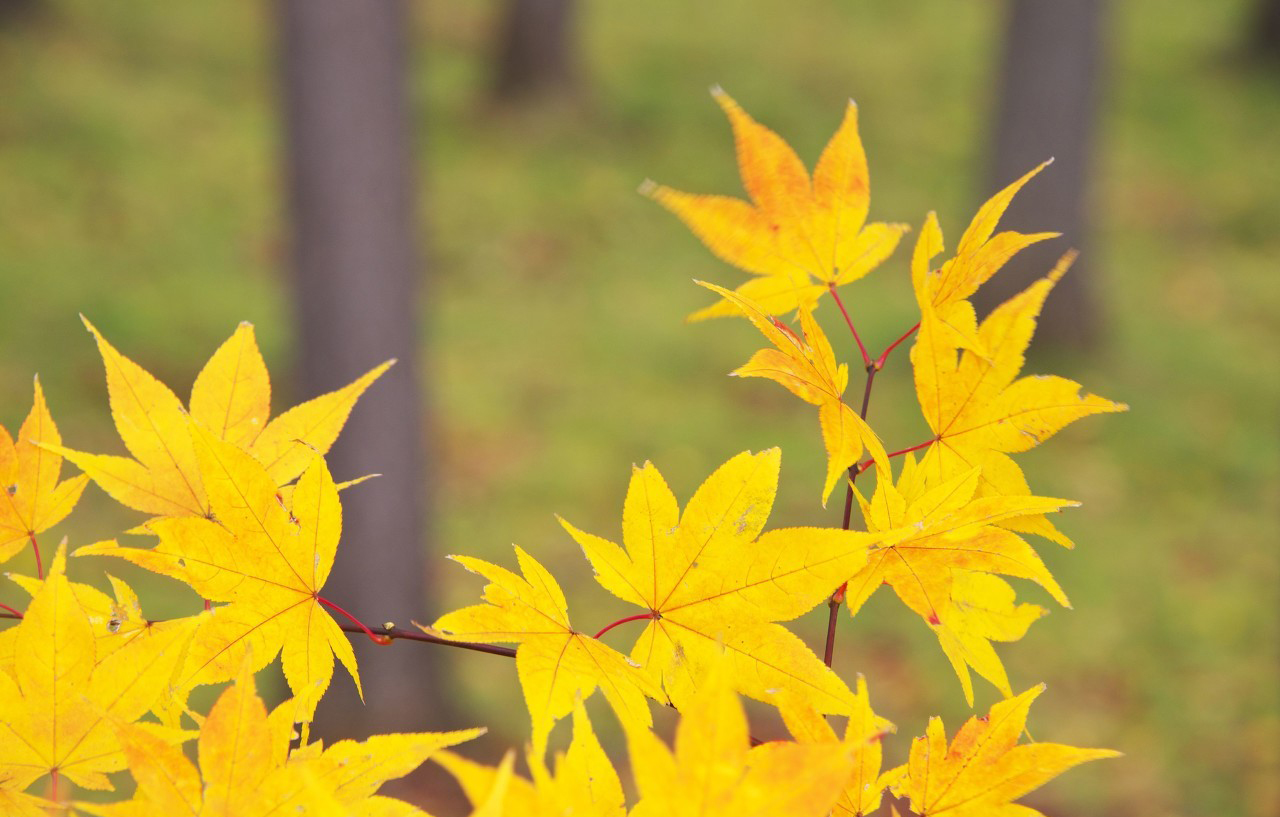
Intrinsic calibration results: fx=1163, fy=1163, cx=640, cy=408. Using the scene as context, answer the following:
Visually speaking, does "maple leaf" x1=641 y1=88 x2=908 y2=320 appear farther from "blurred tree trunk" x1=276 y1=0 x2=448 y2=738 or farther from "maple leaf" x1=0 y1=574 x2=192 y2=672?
"blurred tree trunk" x1=276 y1=0 x2=448 y2=738

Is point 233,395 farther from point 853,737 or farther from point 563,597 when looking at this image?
point 853,737

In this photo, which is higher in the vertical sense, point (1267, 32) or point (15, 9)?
point (1267, 32)

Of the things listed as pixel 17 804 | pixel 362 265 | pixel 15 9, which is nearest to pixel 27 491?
pixel 17 804

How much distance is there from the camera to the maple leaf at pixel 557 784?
0.58m

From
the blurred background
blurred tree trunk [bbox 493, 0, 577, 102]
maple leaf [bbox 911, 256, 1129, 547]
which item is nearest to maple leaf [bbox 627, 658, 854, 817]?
maple leaf [bbox 911, 256, 1129, 547]

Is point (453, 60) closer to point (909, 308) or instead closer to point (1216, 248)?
point (909, 308)

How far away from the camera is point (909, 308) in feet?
25.7

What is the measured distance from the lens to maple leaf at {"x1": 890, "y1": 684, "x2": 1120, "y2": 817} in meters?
0.81

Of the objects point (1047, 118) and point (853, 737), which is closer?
point (853, 737)

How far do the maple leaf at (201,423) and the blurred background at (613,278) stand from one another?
3.04m

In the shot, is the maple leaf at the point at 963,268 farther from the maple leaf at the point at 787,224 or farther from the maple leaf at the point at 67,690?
the maple leaf at the point at 67,690

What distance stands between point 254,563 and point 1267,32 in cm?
1408

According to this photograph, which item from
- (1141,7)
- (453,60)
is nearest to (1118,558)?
(453,60)

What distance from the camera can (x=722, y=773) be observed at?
0.59 metres
